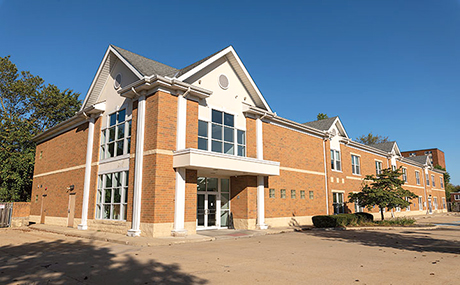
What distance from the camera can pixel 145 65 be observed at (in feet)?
60.7

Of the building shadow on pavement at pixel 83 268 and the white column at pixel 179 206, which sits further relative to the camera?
the white column at pixel 179 206

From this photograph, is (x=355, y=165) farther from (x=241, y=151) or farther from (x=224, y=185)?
(x=224, y=185)

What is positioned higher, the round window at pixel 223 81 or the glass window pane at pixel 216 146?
the round window at pixel 223 81

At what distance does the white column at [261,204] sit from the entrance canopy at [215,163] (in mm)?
1014

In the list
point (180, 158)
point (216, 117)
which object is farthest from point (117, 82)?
point (180, 158)

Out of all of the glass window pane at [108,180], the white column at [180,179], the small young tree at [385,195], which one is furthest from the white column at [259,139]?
the small young tree at [385,195]

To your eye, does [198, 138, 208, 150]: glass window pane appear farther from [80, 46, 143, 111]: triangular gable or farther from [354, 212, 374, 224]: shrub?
[354, 212, 374, 224]: shrub

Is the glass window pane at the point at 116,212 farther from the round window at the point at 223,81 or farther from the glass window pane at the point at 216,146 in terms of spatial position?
the round window at the point at 223,81

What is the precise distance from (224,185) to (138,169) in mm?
6000

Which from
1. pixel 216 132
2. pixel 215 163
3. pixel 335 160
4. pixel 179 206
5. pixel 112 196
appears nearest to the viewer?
pixel 179 206

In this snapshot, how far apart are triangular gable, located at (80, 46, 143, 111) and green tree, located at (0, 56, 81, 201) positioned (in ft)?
51.9

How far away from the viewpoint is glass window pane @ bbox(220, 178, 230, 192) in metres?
19.5

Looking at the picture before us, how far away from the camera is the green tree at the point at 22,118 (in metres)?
31.7

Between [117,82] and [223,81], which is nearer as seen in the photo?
[223,81]
